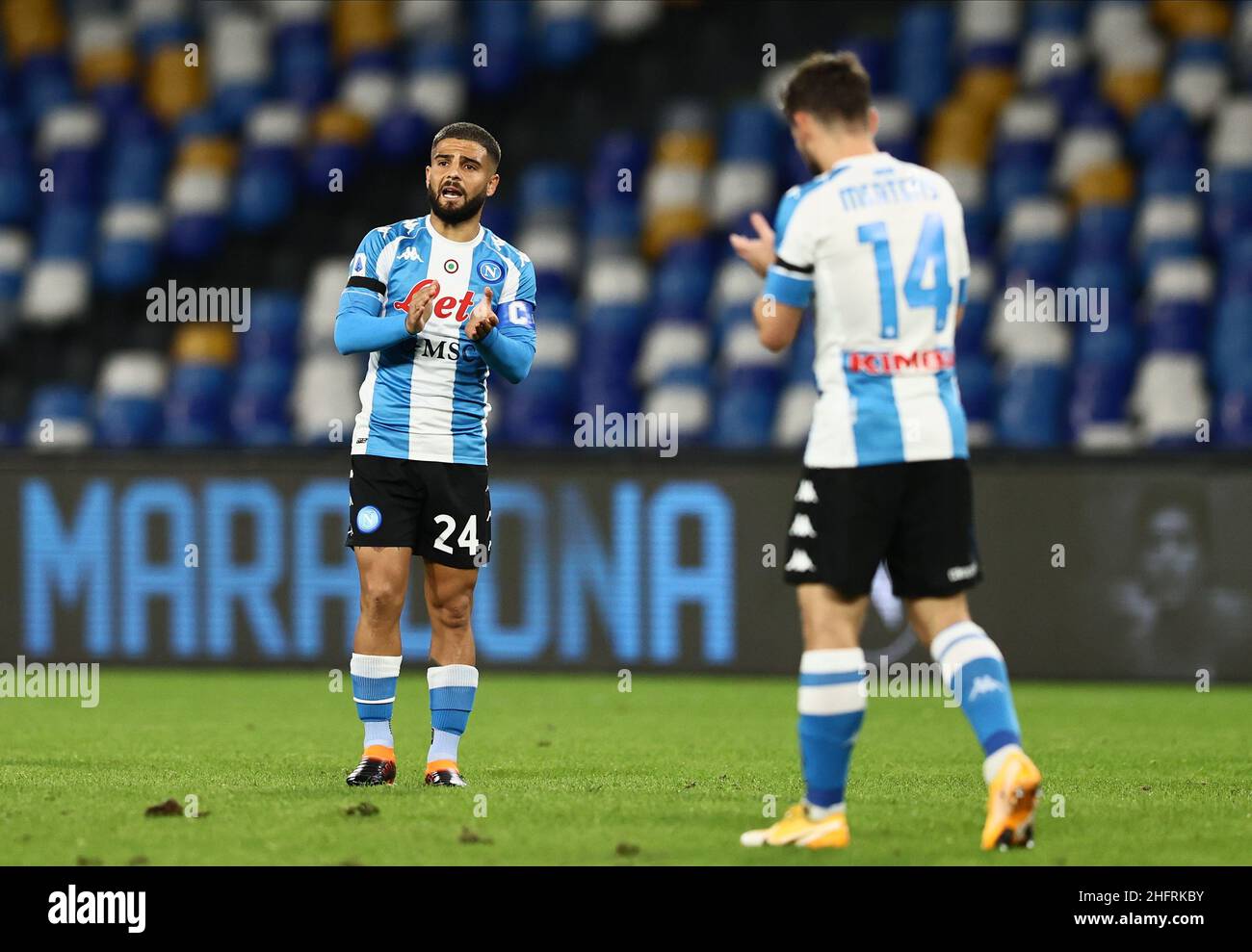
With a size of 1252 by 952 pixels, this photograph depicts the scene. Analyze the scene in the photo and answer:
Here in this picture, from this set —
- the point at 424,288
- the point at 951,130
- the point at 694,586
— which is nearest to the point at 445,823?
the point at 424,288

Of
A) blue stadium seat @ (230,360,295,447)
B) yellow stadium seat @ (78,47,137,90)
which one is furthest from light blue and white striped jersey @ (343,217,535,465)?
yellow stadium seat @ (78,47,137,90)

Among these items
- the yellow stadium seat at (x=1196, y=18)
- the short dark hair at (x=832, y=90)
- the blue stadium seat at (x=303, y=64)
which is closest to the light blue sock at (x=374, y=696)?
the short dark hair at (x=832, y=90)

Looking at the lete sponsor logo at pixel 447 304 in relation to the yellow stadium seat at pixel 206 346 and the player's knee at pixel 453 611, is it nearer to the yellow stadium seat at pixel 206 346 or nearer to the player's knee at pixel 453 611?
the player's knee at pixel 453 611

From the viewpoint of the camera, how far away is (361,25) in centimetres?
1342

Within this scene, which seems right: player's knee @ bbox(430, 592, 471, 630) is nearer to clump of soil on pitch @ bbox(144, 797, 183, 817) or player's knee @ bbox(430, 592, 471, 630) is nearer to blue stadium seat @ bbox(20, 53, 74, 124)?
clump of soil on pitch @ bbox(144, 797, 183, 817)

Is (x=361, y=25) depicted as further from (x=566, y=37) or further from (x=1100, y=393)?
(x=1100, y=393)

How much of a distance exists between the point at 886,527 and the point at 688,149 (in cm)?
831

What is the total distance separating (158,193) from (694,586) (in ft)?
18.2

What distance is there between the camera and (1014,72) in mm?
12070

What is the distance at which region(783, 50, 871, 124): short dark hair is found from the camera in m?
4.48

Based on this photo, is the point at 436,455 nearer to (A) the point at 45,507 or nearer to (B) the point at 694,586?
(B) the point at 694,586

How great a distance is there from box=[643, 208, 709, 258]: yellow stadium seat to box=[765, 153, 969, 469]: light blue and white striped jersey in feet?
25.0

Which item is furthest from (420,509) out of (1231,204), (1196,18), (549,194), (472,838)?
(1196,18)

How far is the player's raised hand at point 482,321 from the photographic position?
17.3 ft
